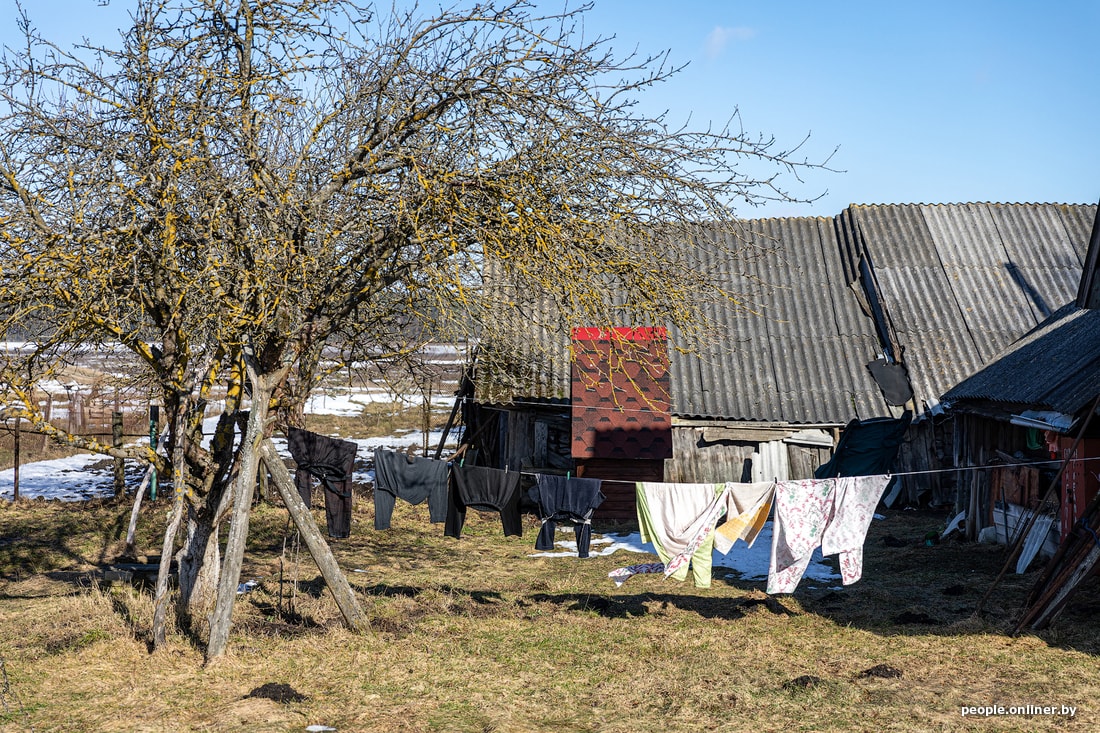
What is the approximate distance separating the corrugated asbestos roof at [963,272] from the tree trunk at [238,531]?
1379 centimetres

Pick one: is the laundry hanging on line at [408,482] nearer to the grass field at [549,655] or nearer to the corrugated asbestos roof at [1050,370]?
the grass field at [549,655]

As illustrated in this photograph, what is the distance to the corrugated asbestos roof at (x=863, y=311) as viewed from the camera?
1848cm

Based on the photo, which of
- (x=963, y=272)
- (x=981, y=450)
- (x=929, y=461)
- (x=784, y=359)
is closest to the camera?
(x=981, y=450)

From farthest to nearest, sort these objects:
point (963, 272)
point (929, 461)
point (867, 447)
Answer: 1. point (963, 272)
2. point (929, 461)
3. point (867, 447)

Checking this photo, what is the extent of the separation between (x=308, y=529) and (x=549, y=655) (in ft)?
8.54

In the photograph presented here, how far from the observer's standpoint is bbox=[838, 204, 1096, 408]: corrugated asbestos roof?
19125mm

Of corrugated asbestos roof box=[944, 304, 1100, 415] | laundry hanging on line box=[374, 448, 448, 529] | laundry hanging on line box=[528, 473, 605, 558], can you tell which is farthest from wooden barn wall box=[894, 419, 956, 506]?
laundry hanging on line box=[374, 448, 448, 529]

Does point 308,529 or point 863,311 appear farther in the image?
point 863,311

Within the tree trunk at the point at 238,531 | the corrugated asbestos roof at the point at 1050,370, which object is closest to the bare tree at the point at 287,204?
the tree trunk at the point at 238,531

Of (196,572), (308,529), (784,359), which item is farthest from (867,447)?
(196,572)

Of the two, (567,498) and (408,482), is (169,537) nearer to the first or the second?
(408,482)

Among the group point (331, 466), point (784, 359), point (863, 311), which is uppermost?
point (863, 311)

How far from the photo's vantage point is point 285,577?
1230 cm

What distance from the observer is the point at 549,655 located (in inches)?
348
